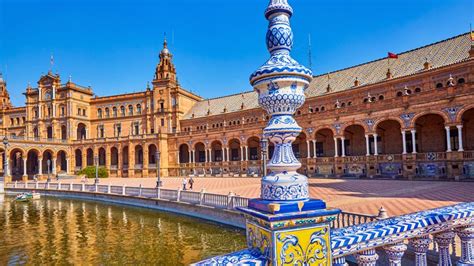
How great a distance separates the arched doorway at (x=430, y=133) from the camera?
28172 mm

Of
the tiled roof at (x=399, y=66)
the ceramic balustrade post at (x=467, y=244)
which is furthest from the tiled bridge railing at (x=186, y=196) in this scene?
the tiled roof at (x=399, y=66)

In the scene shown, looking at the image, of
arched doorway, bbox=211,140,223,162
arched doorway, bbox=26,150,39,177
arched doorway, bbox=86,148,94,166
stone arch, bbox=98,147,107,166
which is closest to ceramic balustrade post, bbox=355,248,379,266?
arched doorway, bbox=211,140,223,162

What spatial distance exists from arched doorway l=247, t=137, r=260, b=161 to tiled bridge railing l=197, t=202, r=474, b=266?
134 ft

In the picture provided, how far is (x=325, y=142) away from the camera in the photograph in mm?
37375

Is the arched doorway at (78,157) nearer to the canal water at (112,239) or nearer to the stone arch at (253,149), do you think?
the stone arch at (253,149)

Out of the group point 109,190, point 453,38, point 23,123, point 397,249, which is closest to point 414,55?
point 453,38

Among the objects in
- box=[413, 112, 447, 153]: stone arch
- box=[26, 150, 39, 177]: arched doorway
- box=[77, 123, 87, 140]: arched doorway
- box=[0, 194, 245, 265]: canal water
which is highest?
box=[77, 123, 87, 140]: arched doorway

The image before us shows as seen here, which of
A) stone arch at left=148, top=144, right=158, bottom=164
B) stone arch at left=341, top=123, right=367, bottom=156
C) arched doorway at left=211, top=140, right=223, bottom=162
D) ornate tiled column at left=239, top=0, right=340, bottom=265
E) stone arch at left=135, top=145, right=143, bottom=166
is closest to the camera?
ornate tiled column at left=239, top=0, right=340, bottom=265

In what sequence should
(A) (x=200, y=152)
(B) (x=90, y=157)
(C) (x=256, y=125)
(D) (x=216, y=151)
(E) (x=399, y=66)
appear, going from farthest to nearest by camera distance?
(B) (x=90, y=157) < (A) (x=200, y=152) < (D) (x=216, y=151) < (C) (x=256, y=125) < (E) (x=399, y=66)

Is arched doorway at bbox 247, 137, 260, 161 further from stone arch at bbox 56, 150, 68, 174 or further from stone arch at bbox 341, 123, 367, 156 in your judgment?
stone arch at bbox 56, 150, 68, 174

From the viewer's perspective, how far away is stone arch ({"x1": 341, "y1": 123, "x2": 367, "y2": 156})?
111 feet

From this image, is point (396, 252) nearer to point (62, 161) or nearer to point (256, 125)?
point (256, 125)

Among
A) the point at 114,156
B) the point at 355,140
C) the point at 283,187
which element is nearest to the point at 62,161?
the point at 114,156

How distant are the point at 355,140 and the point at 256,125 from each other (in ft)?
42.4
